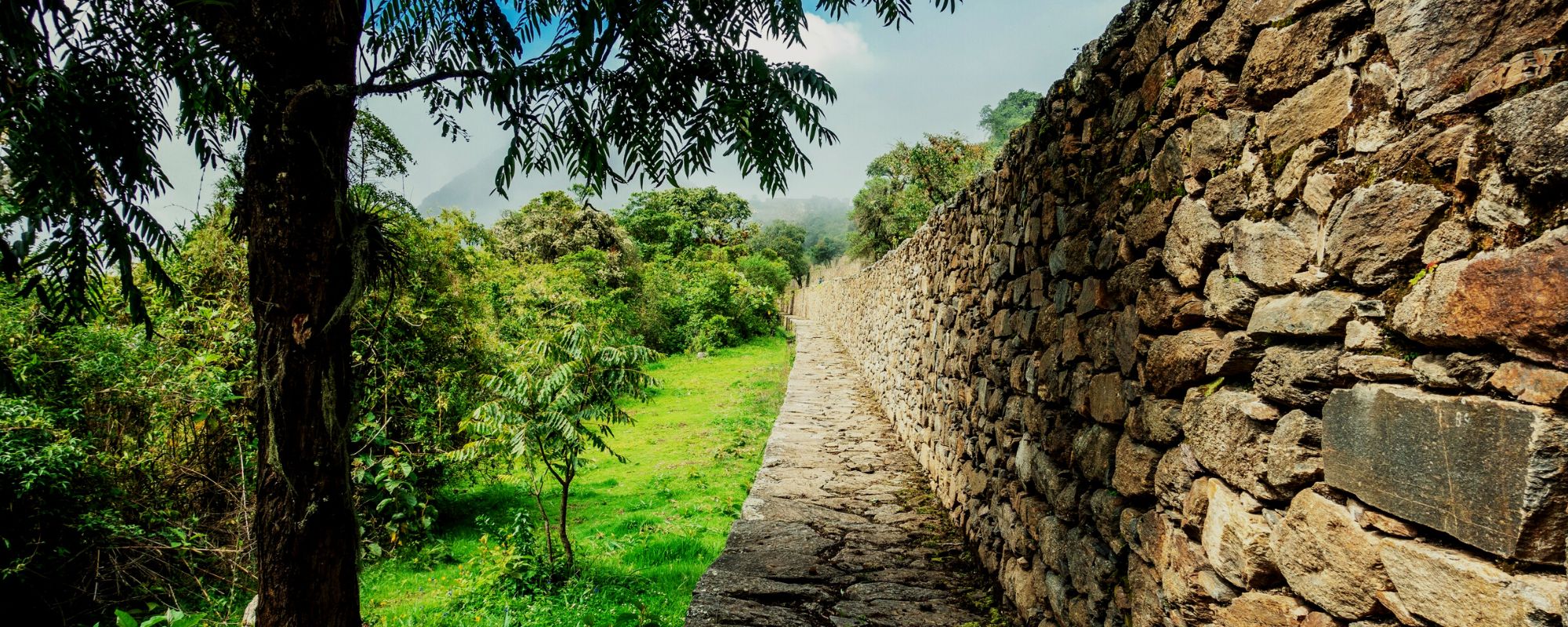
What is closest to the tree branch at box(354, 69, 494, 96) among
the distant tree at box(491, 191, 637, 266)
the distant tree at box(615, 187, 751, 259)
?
the distant tree at box(491, 191, 637, 266)

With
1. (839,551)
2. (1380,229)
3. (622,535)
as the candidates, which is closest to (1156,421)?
(1380,229)

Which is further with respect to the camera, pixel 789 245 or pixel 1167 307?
pixel 789 245

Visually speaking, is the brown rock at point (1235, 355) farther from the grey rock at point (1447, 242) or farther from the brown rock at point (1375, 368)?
the grey rock at point (1447, 242)

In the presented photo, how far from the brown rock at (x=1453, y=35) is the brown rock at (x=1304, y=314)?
0.37m

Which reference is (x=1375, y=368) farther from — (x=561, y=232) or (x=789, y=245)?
(x=789, y=245)

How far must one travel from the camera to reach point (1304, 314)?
1.38 meters

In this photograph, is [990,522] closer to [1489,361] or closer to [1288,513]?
[1288,513]

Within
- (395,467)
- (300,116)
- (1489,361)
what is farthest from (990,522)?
(395,467)

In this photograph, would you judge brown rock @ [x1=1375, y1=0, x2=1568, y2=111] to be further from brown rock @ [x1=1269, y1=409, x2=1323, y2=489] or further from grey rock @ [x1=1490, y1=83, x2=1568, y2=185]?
brown rock @ [x1=1269, y1=409, x2=1323, y2=489]

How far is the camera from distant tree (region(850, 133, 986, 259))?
21.6m

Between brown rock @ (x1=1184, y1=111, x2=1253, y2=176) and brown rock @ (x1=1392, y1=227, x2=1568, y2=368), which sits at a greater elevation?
brown rock @ (x1=1184, y1=111, x2=1253, y2=176)

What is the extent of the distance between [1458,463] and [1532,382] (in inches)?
6.8

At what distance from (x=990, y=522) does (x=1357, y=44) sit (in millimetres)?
3028

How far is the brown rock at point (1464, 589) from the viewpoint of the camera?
3.06 ft
